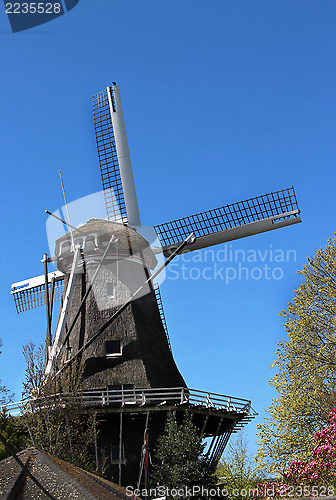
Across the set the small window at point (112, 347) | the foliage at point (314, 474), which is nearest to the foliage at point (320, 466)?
the foliage at point (314, 474)

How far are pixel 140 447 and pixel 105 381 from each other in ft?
9.02

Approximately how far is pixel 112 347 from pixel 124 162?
28.4 ft

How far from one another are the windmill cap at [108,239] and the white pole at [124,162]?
92 cm

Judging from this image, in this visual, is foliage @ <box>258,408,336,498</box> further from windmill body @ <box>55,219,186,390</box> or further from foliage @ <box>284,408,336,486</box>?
windmill body @ <box>55,219,186,390</box>

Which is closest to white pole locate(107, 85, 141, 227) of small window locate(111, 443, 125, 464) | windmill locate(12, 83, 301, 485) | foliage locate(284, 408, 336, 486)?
windmill locate(12, 83, 301, 485)

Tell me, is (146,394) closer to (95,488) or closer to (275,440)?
(275,440)

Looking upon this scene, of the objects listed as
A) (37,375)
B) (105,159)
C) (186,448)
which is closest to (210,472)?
(186,448)

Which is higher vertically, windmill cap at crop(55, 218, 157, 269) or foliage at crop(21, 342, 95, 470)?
windmill cap at crop(55, 218, 157, 269)

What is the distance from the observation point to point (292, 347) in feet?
69.2

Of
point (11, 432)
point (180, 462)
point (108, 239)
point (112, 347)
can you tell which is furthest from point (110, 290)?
point (180, 462)

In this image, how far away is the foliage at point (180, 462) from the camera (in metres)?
18.3

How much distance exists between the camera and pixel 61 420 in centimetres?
1941

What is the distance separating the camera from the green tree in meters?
19.5

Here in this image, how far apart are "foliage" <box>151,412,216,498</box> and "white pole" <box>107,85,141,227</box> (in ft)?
32.6
